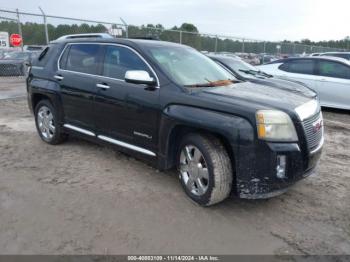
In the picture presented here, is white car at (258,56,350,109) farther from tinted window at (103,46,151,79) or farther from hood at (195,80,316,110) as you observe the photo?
tinted window at (103,46,151,79)

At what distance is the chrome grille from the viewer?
3.55 meters

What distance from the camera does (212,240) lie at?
3209 millimetres

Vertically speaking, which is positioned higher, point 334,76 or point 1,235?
point 334,76

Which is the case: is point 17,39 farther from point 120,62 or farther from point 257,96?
point 257,96

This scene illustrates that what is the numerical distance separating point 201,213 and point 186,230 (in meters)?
0.37

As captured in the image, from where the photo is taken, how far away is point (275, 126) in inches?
131

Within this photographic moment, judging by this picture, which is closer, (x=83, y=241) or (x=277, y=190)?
(x=83, y=241)

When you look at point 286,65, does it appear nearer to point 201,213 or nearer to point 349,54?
point 349,54

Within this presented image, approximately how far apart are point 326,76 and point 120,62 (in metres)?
7.11

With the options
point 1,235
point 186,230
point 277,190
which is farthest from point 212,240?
point 1,235

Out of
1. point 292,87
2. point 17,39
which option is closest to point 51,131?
point 292,87

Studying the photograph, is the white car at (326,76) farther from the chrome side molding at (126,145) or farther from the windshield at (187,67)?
the chrome side molding at (126,145)

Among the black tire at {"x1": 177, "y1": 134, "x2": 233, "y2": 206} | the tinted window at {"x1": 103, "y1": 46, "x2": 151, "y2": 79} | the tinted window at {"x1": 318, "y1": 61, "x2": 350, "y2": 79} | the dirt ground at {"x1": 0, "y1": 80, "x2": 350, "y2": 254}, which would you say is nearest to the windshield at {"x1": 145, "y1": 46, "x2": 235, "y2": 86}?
the tinted window at {"x1": 103, "y1": 46, "x2": 151, "y2": 79}

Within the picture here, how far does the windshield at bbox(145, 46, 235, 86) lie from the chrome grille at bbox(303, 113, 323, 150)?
1136 mm
